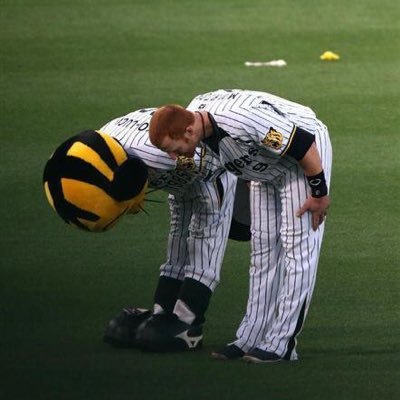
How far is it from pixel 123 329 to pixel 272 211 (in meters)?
0.96

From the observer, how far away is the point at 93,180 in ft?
23.5

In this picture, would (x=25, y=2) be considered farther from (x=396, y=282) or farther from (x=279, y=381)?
(x=279, y=381)

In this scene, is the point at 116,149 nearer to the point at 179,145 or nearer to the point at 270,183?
the point at 179,145

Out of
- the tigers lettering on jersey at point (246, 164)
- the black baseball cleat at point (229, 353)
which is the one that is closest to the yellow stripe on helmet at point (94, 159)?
the tigers lettering on jersey at point (246, 164)

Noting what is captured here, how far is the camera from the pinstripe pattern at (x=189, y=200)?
292 inches

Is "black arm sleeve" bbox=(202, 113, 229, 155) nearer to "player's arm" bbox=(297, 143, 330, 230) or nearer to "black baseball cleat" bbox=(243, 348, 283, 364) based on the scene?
"player's arm" bbox=(297, 143, 330, 230)

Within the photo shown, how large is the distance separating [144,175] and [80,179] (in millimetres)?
312

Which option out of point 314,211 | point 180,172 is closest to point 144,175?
point 180,172

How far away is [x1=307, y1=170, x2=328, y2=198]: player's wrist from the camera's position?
7207 mm

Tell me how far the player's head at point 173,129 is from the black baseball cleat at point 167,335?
3.45 feet

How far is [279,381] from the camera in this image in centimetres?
714

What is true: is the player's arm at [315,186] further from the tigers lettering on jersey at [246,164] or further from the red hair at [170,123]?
the red hair at [170,123]

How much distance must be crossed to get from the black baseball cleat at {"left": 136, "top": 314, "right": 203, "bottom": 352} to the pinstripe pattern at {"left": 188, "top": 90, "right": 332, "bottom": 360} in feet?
0.77

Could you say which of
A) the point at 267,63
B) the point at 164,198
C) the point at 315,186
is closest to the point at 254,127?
the point at 315,186
